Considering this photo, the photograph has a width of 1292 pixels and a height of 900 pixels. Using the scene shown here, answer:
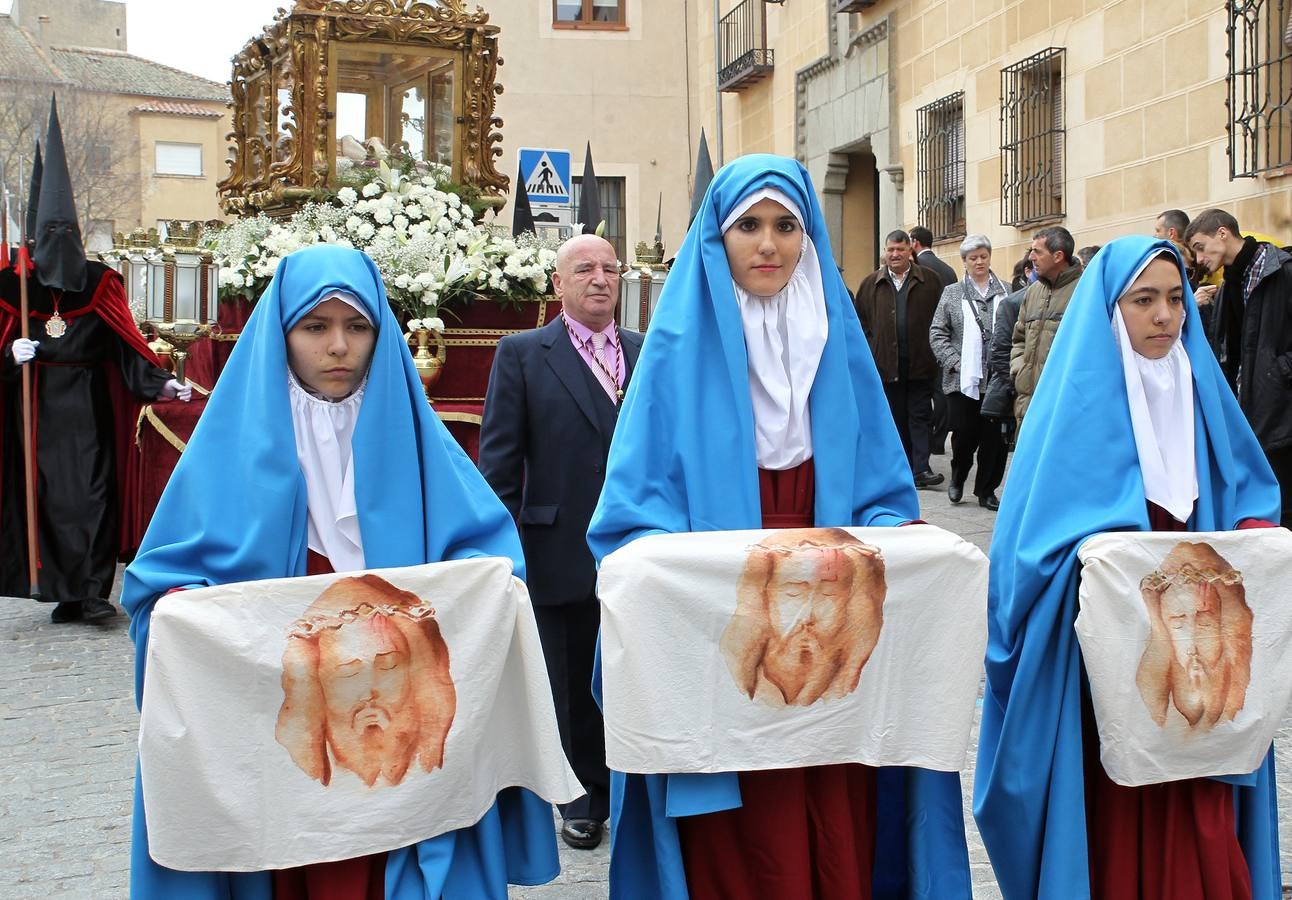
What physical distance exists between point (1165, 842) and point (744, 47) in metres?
19.0

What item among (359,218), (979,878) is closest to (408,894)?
(979,878)

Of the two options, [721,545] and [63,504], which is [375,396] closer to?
[721,545]

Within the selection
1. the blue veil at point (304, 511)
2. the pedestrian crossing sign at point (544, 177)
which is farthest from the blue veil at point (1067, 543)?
the pedestrian crossing sign at point (544, 177)

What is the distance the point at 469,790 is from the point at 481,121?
21.3 ft

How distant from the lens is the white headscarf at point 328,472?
3.12 metres

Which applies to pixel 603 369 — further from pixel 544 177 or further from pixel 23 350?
pixel 544 177

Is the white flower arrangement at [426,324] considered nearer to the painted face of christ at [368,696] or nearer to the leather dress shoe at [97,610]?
the leather dress shoe at [97,610]

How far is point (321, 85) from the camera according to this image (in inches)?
328

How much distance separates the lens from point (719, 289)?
3338 millimetres

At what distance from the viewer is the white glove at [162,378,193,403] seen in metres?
7.89

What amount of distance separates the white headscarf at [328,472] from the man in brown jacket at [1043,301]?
22.4 ft

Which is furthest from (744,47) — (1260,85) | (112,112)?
(112,112)

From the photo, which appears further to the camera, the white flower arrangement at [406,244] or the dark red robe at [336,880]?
the white flower arrangement at [406,244]

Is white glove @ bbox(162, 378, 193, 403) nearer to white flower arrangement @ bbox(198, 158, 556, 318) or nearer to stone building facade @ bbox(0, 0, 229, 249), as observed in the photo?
white flower arrangement @ bbox(198, 158, 556, 318)
